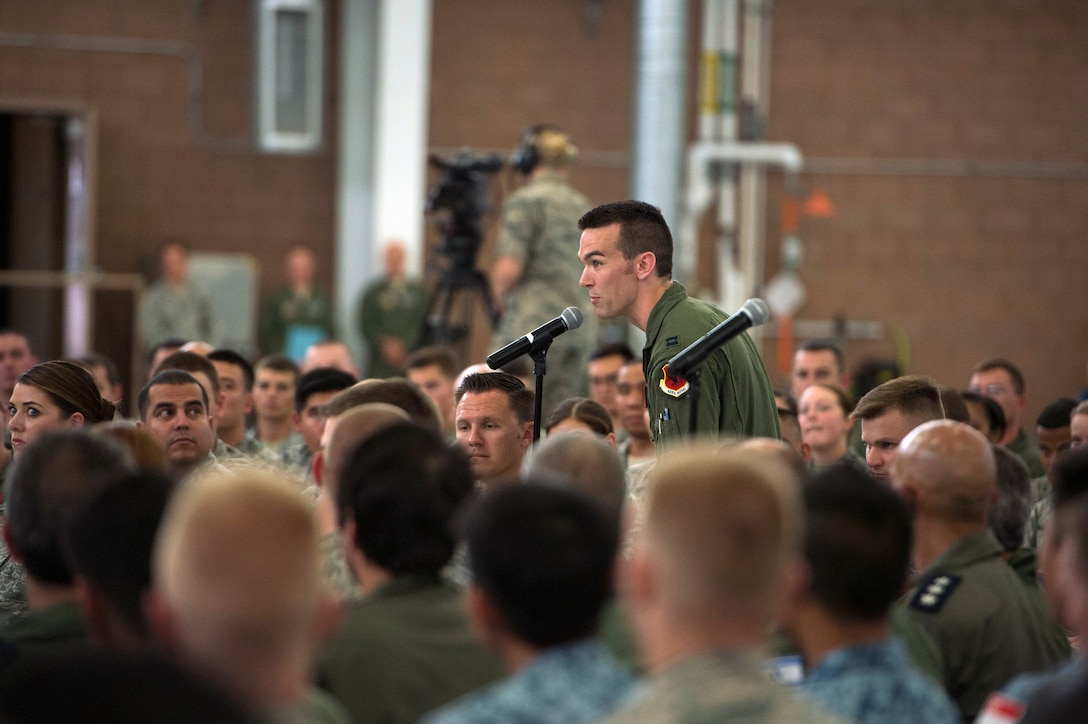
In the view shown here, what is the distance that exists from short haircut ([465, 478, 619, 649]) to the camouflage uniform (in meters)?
3.94

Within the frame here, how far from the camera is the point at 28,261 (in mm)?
9117

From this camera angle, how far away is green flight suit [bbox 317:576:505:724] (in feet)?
6.11

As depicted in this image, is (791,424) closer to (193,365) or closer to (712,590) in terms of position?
(193,365)

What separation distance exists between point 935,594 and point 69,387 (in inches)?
87.1

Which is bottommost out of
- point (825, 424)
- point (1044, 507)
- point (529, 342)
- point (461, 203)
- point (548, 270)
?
point (1044, 507)

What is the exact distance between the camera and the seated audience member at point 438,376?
521 centimetres

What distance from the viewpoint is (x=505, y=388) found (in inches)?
145

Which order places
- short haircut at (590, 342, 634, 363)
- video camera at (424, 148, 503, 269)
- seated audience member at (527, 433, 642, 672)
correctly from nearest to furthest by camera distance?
1. seated audience member at (527, 433, 642, 672)
2. short haircut at (590, 342, 634, 363)
3. video camera at (424, 148, 503, 269)

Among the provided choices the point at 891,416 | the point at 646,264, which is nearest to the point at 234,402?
the point at 646,264

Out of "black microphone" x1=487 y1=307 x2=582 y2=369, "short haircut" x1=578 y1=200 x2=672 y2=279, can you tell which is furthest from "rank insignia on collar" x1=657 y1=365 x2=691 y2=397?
"short haircut" x1=578 y1=200 x2=672 y2=279

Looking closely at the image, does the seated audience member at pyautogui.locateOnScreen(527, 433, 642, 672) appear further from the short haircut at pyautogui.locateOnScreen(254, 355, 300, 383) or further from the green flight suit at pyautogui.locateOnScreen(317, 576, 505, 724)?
the short haircut at pyautogui.locateOnScreen(254, 355, 300, 383)

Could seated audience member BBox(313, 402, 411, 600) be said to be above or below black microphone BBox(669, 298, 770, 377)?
below

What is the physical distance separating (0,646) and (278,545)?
0.75 metres

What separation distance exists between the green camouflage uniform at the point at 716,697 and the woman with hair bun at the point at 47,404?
239 cm
